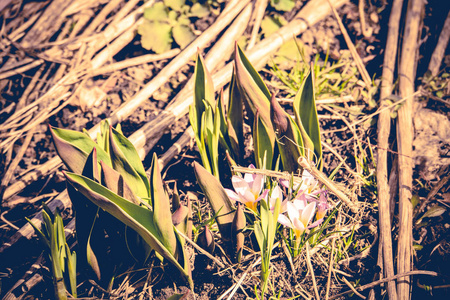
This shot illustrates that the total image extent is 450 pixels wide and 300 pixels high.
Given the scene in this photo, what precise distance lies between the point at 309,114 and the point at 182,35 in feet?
3.50

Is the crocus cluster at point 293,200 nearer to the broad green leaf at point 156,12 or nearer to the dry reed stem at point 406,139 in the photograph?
the dry reed stem at point 406,139

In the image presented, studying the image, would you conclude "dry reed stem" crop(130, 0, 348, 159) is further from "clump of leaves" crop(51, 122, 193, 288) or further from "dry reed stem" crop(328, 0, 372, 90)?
"clump of leaves" crop(51, 122, 193, 288)

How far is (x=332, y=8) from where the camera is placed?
6.10ft

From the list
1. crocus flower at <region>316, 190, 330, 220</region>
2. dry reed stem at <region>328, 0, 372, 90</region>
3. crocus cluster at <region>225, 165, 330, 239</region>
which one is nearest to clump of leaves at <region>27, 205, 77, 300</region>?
crocus cluster at <region>225, 165, 330, 239</region>

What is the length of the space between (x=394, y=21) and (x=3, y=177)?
2.21m

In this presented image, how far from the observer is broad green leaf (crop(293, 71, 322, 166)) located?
1152 mm

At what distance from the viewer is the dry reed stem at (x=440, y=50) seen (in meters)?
1.76

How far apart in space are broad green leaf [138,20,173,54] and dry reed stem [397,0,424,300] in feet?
4.22

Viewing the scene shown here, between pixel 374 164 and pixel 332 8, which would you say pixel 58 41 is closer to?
pixel 332 8

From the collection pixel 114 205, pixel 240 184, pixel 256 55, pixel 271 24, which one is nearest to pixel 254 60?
pixel 256 55

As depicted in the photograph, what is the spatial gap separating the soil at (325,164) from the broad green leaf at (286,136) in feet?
0.69

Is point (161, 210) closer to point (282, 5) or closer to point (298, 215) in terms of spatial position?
point (298, 215)

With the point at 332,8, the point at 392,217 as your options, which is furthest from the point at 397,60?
the point at 392,217

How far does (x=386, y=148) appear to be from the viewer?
1.54 meters
